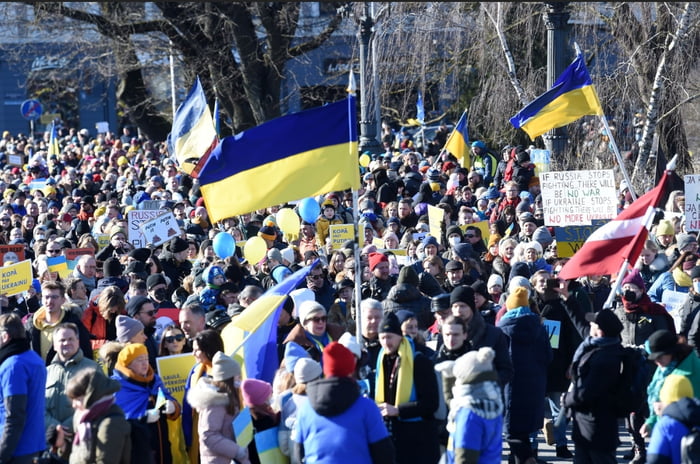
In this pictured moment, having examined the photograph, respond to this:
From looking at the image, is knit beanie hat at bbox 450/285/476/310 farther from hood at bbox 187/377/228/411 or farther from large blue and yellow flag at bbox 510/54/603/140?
large blue and yellow flag at bbox 510/54/603/140

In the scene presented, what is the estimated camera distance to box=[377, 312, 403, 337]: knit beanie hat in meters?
7.20

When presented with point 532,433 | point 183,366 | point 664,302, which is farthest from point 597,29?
point 183,366

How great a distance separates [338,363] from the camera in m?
6.11

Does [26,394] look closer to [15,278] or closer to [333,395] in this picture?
[333,395]

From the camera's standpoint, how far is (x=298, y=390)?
6.62m

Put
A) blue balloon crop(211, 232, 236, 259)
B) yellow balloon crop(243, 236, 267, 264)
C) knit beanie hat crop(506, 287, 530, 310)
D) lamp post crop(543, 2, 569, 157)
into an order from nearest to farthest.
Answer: knit beanie hat crop(506, 287, 530, 310)
blue balloon crop(211, 232, 236, 259)
yellow balloon crop(243, 236, 267, 264)
lamp post crop(543, 2, 569, 157)

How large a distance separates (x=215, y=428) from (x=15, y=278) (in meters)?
4.73

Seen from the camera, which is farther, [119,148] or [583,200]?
[119,148]

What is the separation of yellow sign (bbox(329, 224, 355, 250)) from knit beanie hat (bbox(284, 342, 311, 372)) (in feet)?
21.7

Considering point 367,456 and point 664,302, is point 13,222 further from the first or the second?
point 367,456

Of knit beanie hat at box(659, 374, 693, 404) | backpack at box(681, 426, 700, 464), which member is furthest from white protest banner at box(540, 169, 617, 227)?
backpack at box(681, 426, 700, 464)

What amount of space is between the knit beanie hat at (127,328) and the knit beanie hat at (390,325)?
64.3 inches

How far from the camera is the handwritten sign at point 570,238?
39.3 ft

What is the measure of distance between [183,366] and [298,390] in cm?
124
